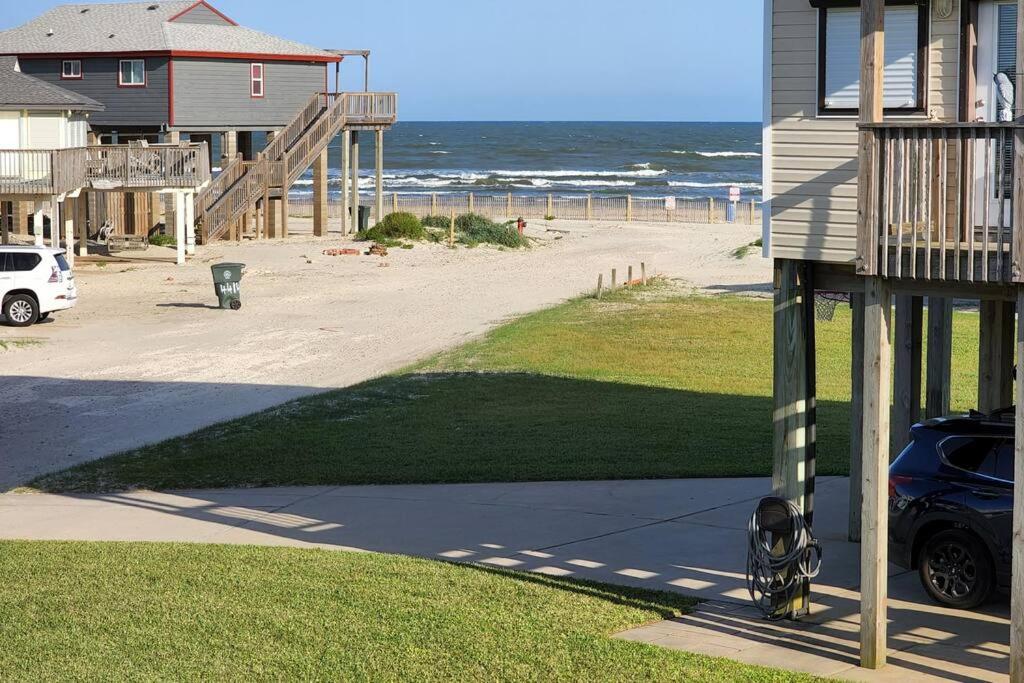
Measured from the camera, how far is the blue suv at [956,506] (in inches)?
444

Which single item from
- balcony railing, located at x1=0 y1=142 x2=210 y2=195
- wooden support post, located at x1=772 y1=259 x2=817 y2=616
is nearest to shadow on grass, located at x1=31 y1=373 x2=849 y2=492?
wooden support post, located at x1=772 y1=259 x2=817 y2=616

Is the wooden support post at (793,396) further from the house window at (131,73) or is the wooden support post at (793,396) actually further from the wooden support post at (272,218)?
the wooden support post at (272,218)

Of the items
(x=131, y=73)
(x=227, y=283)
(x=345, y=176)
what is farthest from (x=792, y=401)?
(x=345, y=176)

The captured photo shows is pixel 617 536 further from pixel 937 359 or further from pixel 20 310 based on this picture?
pixel 20 310

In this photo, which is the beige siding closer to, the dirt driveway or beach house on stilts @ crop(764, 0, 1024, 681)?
beach house on stilts @ crop(764, 0, 1024, 681)

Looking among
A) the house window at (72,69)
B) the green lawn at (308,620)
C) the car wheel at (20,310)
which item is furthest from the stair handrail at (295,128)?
the green lawn at (308,620)

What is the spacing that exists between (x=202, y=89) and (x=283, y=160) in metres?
3.96

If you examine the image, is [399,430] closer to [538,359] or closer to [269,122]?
[538,359]

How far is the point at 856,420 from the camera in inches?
519

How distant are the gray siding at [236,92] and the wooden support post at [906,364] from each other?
3834cm

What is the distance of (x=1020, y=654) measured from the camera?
9.39 metres

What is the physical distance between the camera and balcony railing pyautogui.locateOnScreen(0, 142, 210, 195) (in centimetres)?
3966

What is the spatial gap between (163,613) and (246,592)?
2.74 ft

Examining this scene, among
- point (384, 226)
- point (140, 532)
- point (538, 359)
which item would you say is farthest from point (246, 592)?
point (384, 226)
